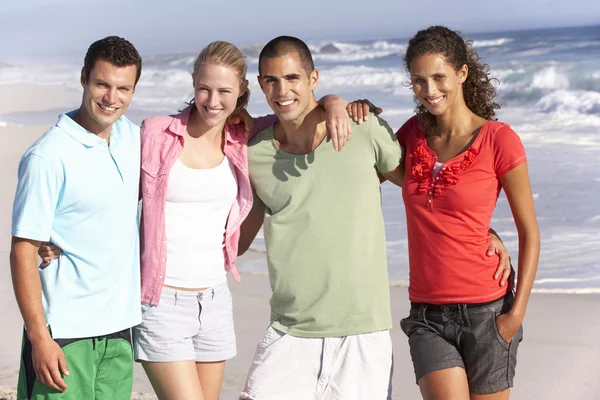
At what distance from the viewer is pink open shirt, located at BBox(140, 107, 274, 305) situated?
350 centimetres

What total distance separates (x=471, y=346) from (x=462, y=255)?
1.20 feet

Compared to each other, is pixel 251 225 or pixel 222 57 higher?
pixel 222 57

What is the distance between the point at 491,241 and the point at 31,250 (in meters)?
1.83

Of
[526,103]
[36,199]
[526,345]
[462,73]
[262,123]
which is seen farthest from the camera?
[526,103]

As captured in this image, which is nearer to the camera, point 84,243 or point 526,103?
point 84,243

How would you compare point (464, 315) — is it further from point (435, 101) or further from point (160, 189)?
point (160, 189)

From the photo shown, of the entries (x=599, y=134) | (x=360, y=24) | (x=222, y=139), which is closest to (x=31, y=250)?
(x=222, y=139)

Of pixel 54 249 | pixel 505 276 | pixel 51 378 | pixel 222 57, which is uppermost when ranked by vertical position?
pixel 222 57

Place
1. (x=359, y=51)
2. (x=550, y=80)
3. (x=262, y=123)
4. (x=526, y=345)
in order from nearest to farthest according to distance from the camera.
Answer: (x=262, y=123), (x=526, y=345), (x=550, y=80), (x=359, y=51)

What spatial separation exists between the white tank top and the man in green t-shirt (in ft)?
0.71

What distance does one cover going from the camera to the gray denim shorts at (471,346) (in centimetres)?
354

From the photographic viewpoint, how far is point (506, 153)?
11.5 feet

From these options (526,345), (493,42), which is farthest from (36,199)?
(493,42)

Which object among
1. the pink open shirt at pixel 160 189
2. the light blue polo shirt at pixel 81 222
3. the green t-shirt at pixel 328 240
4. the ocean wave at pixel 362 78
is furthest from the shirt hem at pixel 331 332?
the ocean wave at pixel 362 78
